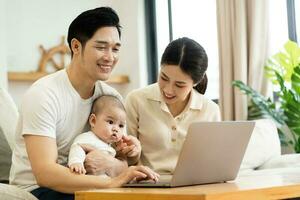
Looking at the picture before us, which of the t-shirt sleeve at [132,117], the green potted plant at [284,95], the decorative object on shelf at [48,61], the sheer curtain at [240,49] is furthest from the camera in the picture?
the decorative object on shelf at [48,61]

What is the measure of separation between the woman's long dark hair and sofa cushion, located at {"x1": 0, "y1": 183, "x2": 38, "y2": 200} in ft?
2.71

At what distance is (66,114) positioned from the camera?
202 centimetres

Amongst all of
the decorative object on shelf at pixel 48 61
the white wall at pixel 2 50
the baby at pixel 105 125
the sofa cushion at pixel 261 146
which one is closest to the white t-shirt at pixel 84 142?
the baby at pixel 105 125

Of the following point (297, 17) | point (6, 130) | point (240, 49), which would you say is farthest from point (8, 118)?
point (297, 17)

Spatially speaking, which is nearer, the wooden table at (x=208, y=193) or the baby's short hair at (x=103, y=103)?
the wooden table at (x=208, y=193)

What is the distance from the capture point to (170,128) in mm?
2395

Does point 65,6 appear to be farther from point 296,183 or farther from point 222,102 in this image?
point 296,183

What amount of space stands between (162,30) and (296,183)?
382 cm

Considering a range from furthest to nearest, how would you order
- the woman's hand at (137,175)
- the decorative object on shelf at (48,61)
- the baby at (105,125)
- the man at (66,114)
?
the decorative object on shelf at (48,61), the baby at (105,125), the man at (66,114), the woman's hand at (137,175)

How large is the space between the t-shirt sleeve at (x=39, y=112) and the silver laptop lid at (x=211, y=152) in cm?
57

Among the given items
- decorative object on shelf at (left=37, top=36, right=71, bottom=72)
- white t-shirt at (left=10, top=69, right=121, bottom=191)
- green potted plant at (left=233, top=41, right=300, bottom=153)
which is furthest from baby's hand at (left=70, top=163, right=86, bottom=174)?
decorative object on shelf at (left=37, top=36, right=71, bottom=72)

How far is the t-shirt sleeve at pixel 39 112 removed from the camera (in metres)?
1.90

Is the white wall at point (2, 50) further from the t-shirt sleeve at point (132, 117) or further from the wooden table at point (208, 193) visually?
the wooden table at point (208, 193)

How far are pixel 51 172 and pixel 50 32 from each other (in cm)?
308
